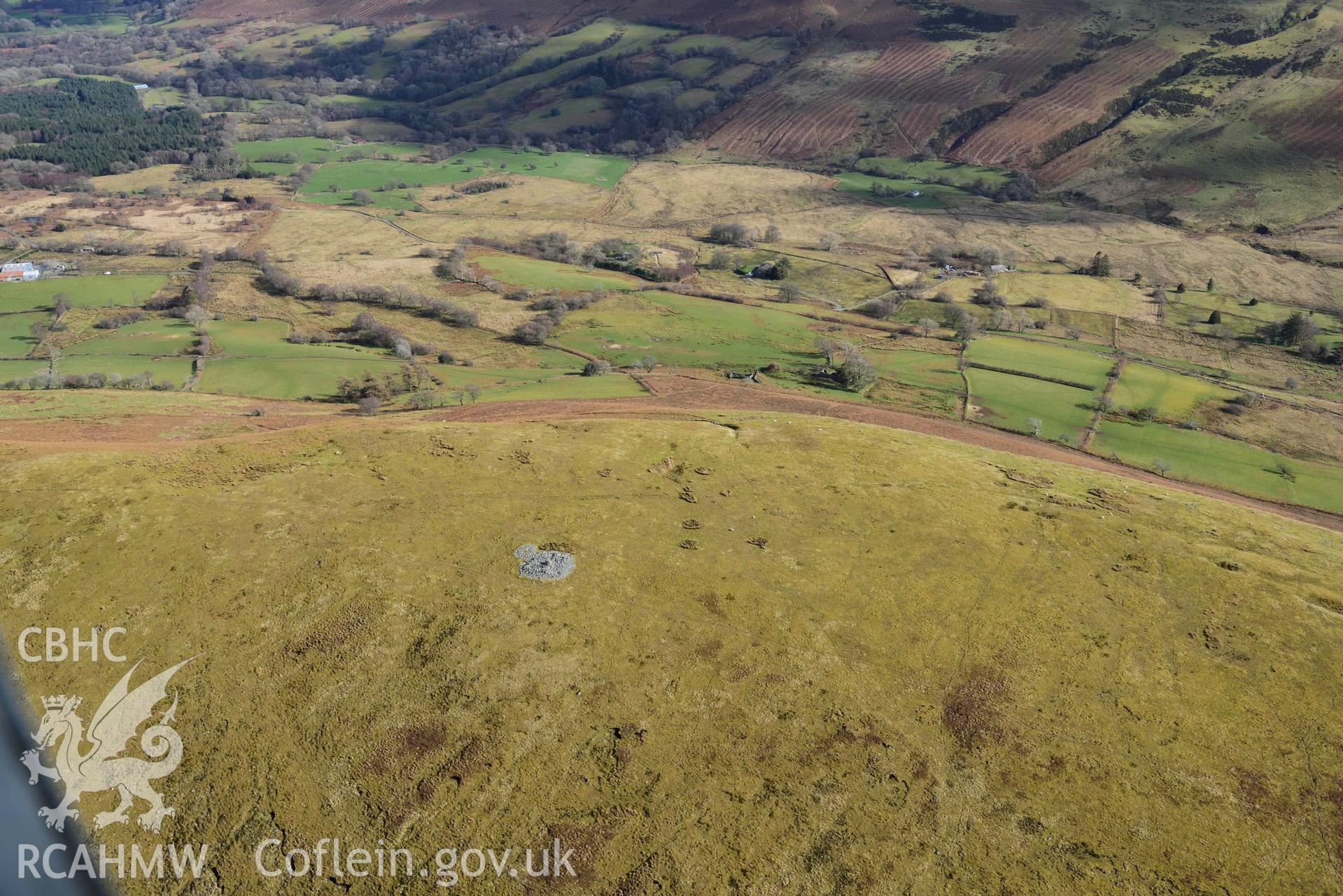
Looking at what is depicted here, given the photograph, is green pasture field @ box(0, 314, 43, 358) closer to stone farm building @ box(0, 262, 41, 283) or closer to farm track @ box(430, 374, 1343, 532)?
stone farm building @ box(0, 262, 41, 283)

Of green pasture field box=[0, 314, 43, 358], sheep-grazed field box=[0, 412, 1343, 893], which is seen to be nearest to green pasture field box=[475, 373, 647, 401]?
sheep-grazed field box=[0, 412, 1343, 893]

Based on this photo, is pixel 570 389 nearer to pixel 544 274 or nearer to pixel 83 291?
pixel 544 274

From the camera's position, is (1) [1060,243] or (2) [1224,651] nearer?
(2) [1224,651]

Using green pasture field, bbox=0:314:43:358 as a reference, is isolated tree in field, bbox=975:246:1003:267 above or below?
below

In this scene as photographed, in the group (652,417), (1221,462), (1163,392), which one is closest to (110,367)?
(652,417)

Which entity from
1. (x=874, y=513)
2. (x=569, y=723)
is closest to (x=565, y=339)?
(x=874, y=513)

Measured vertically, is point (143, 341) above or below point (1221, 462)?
below

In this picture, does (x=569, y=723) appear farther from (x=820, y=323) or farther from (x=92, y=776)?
(x=820, y=323)
